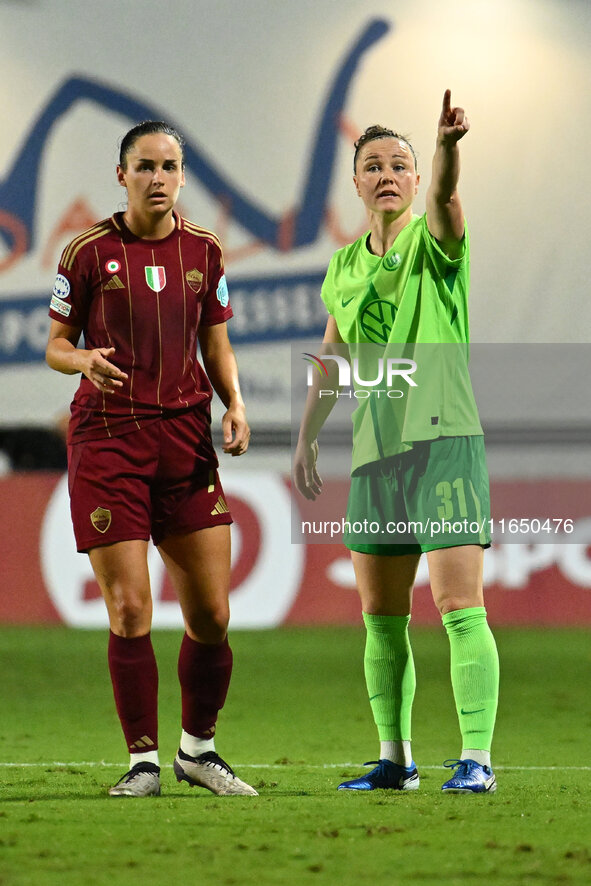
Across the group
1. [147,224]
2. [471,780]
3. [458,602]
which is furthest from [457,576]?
[147,224]

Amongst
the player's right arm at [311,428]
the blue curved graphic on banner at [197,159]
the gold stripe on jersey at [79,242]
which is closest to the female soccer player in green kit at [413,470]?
the player's right arm at [311,428]

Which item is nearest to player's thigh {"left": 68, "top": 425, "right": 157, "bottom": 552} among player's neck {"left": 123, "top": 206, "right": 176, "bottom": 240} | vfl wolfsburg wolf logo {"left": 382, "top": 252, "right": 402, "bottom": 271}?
player's neck {"left": 123, "top": 206, "right": 176, "bottom": 240}

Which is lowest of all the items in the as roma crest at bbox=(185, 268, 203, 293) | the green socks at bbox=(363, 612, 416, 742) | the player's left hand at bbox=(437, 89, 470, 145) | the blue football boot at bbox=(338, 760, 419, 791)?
the blue football boot at bbox=(338, 760, 419, 791)

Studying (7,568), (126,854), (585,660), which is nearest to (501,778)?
(126,854)

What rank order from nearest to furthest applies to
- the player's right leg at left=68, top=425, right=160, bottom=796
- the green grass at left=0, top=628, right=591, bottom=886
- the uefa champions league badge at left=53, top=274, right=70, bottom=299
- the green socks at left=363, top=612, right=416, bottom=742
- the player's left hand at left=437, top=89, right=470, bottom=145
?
the green grass at left=0, top=628, right=591, bottom=886, the player's left hand at left=437, top=89, right=470, bottom=145, the player's right leg at left=68, top=425, right=160, bottom=796, the uefa champions league badge at left=53, top=274, right=70, bottom=299, the green socks at left=363, top=612, right=416, bottom=742

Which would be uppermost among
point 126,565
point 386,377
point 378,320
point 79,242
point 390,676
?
point 79,242

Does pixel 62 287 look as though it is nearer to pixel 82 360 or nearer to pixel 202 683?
pixel 82 360

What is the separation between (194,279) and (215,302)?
0.12 meters

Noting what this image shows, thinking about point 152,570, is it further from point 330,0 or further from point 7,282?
point 330,0

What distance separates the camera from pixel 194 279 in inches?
139

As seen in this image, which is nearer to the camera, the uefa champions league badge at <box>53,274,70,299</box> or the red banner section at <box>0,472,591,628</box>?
the uefa champions league badge at <box>53,274,70,299</box>

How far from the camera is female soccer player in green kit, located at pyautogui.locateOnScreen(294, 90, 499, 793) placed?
3.38m

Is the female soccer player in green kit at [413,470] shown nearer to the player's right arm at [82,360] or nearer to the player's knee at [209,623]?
the player's knee at [209,623]

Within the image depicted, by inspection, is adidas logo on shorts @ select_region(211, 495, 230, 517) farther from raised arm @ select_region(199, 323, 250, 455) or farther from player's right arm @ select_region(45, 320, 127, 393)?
player's right arm @ select_region(45, 320, 127, 393)
